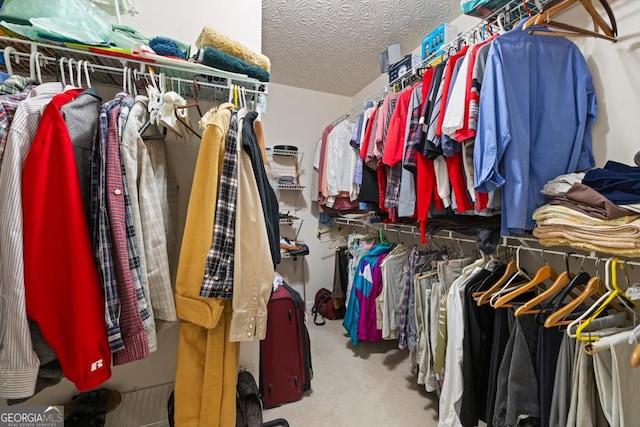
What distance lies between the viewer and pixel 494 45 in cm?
101

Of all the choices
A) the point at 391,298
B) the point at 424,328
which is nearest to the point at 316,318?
the point at 391,298

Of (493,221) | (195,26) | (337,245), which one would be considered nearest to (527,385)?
(493,221)

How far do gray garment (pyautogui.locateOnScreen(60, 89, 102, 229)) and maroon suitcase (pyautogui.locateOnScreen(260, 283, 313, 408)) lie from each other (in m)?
1.07

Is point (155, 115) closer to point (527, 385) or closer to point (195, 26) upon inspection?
point (195, 26)

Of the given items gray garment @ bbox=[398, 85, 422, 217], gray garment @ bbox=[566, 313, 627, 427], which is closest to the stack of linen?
gray garment @ bbox=[566, 313, 627, 427]

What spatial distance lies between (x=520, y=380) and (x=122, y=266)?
4.36ft

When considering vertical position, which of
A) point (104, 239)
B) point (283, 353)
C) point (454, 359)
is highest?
point (104, 239)

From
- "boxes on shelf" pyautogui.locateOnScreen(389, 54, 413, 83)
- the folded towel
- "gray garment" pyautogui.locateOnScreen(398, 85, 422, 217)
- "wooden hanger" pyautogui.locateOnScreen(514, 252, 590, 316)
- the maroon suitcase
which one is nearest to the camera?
"wooden hanger" pyautogui.locateOnScreen(514, 252, 590, 316)

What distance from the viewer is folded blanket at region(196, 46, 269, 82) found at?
1.06 metres

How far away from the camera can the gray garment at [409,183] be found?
1.39 metres

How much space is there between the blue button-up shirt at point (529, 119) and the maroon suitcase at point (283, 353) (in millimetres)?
1189

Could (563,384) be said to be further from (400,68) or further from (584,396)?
(400,68)

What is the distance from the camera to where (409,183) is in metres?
1.41

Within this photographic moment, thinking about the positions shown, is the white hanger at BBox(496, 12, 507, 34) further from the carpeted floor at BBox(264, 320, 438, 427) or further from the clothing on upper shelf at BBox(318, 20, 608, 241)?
the carpeted floor at BBox(264, 320, 438, 427)
